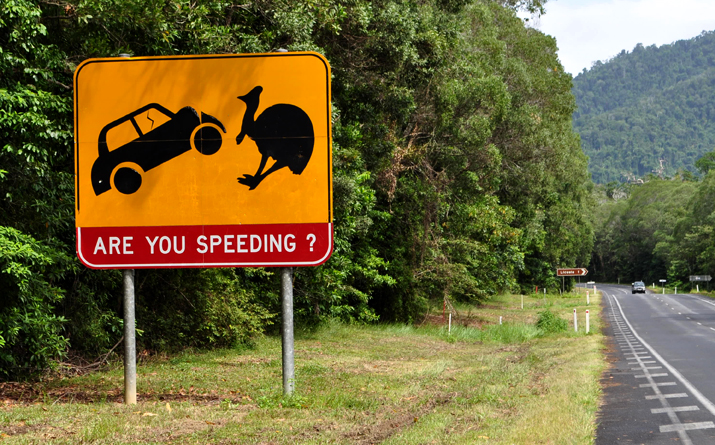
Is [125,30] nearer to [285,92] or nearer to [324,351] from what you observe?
[285,92]

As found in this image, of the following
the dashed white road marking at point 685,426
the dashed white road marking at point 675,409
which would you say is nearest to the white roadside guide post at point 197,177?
the dashed white road marking at point 685,426

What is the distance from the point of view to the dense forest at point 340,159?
428 inches

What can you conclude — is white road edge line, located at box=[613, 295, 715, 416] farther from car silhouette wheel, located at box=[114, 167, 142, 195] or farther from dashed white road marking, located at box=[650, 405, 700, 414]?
car silhouette wheel, located at box=[114, 167, 142, 195]

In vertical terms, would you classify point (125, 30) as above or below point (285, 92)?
above

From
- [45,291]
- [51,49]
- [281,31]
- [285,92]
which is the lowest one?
[45,291]

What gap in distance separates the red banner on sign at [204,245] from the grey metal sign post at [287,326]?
269 mm

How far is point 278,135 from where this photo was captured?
10.0 meters

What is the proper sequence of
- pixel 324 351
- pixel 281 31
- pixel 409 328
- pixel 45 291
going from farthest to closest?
1. pixel 409 328
2. pixel 324 351
3. pixel 281 31
4. pixel 45 291

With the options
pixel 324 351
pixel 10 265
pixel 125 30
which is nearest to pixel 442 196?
pixel 324 351

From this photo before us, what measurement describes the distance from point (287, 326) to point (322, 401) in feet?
3.94

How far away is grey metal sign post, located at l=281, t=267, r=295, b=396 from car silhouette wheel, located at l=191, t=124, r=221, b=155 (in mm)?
1854

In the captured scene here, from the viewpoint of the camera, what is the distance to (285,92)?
396 inches

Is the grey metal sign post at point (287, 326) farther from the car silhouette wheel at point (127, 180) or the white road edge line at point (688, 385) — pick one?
the white road edge line at point (688, 385)

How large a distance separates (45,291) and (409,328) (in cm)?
1744
